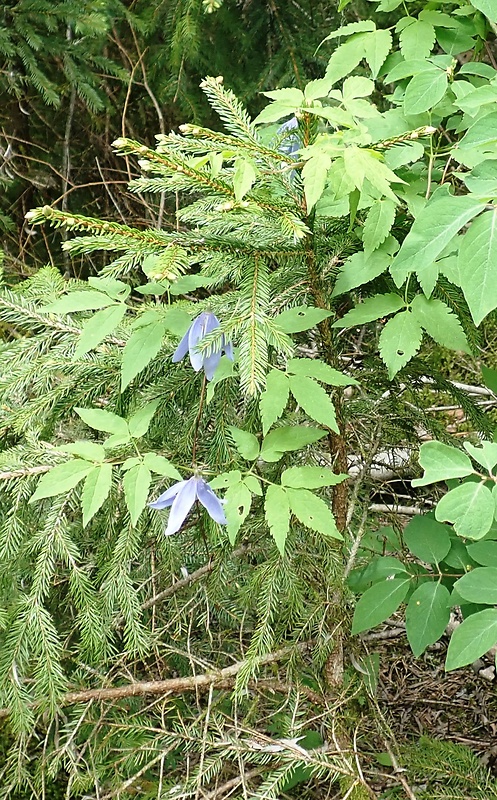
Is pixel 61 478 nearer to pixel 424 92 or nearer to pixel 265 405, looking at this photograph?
pixel 265 405

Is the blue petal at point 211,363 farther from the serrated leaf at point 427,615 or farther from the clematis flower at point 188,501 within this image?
Answer: the serrated leaf at point 427,615

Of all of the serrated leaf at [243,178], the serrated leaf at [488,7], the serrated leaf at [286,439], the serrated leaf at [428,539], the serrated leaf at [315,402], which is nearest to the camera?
the serrated leaf at [243,178]

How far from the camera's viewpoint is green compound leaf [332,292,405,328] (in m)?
1.25

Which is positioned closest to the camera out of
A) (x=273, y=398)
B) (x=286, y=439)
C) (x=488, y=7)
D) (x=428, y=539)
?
(x=273, y=398)

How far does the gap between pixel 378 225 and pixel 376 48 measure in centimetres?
55

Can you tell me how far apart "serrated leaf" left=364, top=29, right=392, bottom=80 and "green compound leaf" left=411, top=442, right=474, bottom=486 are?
0.81 metres

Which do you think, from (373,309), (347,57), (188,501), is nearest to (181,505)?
(188,501)

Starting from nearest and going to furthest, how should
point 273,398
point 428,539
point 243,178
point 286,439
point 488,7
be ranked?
point 243,178 < point 273,398 < point 286,439 < point 488,7 < point 428,539

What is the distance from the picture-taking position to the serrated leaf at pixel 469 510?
1137 mm

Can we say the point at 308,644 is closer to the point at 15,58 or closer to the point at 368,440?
the point at 368,440

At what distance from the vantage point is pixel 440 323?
1234mm

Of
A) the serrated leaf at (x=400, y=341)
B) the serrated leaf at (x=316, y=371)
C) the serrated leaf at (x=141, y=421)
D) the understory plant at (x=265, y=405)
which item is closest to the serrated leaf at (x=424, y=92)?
the understory plant at (x=265, y=405)

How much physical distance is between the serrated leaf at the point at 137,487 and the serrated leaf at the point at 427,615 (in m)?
0.60

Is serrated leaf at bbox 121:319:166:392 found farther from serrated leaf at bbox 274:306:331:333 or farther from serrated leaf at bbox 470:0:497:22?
serrated leaf at bbox 470:0:497:22
